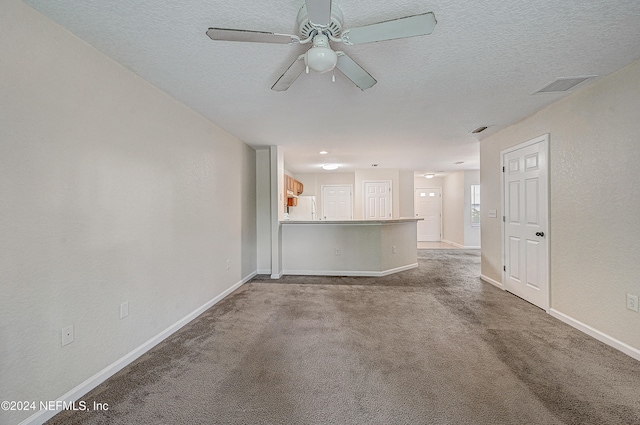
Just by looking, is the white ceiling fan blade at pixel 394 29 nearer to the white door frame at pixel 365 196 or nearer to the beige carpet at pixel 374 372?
the beige carpet at pixel 374 372

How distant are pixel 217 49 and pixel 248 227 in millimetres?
2999

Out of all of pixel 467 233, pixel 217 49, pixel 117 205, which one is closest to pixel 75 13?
pixel 217 49

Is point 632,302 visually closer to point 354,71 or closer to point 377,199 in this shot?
point 354,71

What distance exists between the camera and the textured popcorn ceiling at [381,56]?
1.48 m

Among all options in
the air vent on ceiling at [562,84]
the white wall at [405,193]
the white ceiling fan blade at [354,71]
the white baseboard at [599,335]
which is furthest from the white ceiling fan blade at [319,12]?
the white wall at [405,193]

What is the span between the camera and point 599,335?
2318 mm

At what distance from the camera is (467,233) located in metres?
7.75

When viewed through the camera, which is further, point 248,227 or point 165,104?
point 248,227

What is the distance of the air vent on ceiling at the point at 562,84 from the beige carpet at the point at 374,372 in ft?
7.69

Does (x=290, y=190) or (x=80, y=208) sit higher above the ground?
(x=290, y=190)

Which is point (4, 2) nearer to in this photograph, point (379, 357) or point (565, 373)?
point (379, 357)

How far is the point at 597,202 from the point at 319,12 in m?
2.93

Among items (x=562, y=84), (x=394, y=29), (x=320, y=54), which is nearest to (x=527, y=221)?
(x=562, y=84)

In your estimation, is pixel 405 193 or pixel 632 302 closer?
pixel 632 302
